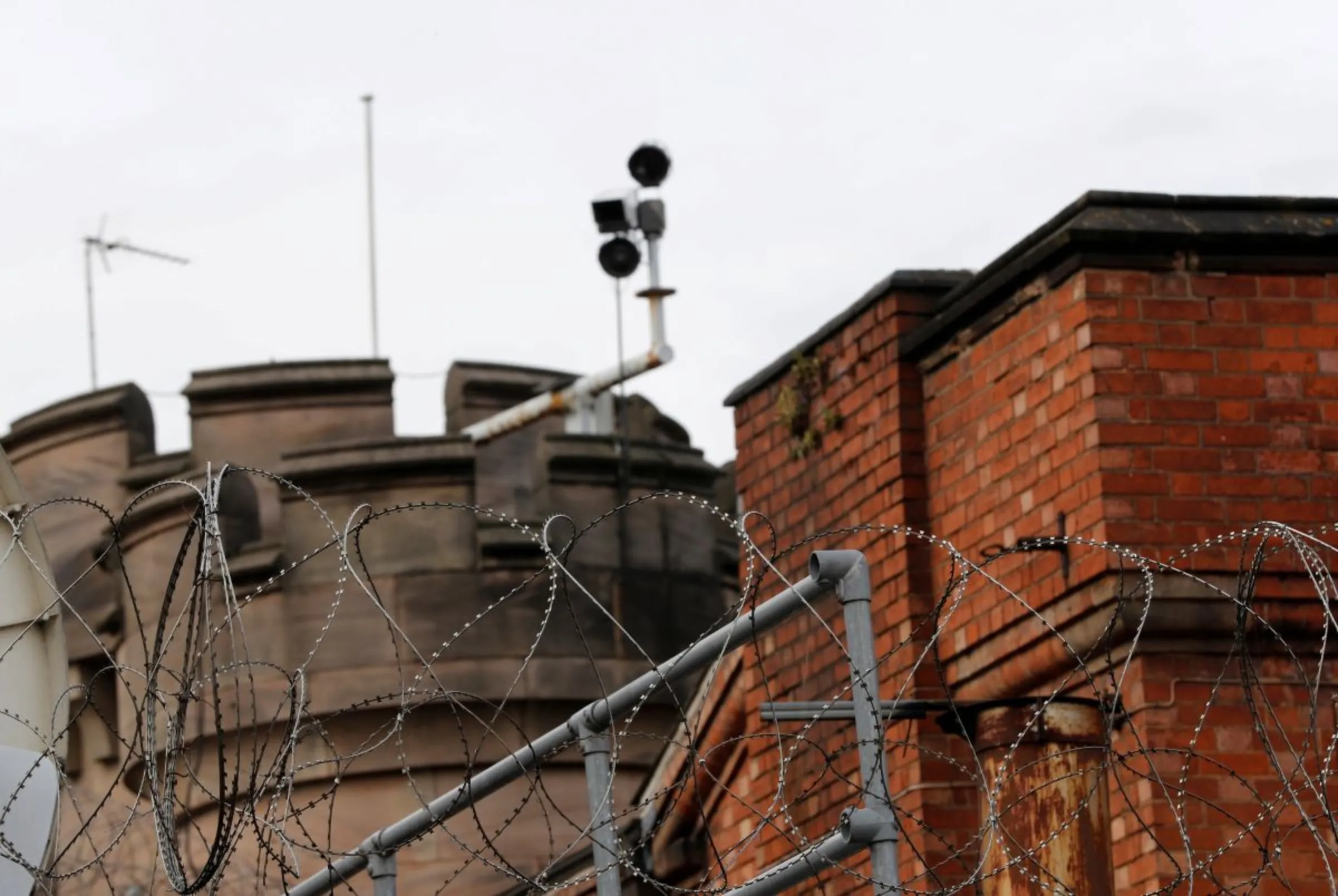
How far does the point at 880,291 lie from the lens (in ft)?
28.5

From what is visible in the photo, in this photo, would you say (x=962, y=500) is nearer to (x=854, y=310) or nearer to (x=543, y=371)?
(x=854, y=310)

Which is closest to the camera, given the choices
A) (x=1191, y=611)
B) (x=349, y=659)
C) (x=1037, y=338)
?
(x=1191, y=611)

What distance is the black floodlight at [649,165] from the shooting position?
16.4 metres

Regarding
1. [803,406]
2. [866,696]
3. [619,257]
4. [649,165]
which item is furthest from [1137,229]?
[619,257]

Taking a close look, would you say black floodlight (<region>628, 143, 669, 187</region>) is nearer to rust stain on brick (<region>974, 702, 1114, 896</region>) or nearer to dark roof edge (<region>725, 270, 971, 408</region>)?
dark roof edge (<region>725, 270, 971, 408</region>)

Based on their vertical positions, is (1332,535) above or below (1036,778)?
above

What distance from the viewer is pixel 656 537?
1778 cm

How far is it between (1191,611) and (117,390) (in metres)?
12.6

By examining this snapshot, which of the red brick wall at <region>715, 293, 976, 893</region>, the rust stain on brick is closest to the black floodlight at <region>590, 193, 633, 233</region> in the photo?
the red brick wall at <region>715, 293, 976, 893</region>

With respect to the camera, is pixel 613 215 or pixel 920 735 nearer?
pixel 920 735

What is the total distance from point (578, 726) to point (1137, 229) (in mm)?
2357

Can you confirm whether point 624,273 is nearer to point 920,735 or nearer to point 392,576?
point 392,576

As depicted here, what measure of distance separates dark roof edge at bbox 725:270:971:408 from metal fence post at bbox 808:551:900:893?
3.01 metres

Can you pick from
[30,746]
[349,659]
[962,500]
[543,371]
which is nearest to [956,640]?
[962,500]
